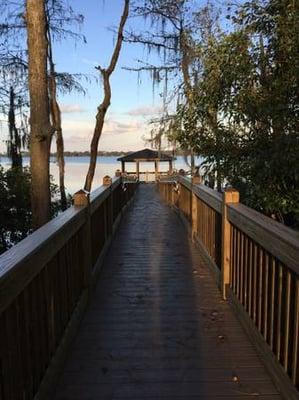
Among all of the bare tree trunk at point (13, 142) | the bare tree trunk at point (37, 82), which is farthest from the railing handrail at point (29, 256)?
the bare tree trunk at point (13, 142)

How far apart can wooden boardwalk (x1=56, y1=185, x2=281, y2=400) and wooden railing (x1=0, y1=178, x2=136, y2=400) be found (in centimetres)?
22

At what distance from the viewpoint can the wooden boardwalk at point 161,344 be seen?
3.10 metres

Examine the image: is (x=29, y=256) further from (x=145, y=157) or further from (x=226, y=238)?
(x=145, y=157)

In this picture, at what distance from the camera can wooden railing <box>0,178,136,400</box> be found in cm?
223

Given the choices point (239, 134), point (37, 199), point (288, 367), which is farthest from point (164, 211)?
point (288, 367)

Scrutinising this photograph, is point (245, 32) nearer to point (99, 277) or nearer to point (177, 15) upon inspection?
point (99, 277)

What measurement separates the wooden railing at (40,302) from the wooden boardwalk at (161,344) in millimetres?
217

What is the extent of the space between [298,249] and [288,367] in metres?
0.82

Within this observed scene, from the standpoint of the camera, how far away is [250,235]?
3.77 metres

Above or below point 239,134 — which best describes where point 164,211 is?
below

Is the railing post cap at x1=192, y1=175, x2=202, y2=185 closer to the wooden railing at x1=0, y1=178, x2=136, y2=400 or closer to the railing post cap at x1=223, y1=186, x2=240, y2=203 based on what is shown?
the railing post cap at x1=223, y1=186, x2=240, y2=203

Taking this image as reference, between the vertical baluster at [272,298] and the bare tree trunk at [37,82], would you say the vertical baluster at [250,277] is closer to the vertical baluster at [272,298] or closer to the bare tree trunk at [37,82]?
the vertical baluster at [272,298]

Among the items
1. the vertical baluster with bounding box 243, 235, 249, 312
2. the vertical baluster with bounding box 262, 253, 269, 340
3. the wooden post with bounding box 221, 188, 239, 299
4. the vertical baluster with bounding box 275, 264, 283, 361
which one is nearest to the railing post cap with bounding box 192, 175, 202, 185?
the wooden post with bounding box 221, 188, 239, 299

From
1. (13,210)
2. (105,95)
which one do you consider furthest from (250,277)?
(105,95)
